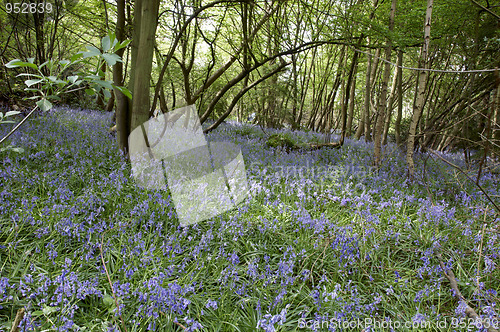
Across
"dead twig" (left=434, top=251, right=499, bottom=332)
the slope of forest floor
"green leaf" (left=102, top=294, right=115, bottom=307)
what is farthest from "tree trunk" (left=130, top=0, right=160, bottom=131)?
"dead twig" (left=434, top=251, right=499, bottom=332)

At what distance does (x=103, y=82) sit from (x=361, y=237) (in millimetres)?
2771

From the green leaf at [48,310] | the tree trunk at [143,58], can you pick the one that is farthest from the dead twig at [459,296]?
the tree trunk at [143,58]

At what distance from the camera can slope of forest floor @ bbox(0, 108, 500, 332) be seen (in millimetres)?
1907

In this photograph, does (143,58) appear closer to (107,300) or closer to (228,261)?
(228,261)

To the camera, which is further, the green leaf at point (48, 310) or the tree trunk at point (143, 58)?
the tree trunk at point (143, 58)

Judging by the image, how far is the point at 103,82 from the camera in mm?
1329

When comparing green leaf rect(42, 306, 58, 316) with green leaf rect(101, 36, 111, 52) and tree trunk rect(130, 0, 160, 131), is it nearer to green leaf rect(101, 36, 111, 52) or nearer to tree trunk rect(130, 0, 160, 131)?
green leaf rect(101, 36, 111, 52)

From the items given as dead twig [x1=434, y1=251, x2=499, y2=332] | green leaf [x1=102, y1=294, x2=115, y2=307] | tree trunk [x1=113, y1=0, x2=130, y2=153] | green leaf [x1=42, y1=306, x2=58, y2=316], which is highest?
tree trunk [x1=113, y1=0, x2=130, y2=153]

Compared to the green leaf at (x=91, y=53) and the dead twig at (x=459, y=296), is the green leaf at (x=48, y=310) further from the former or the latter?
the dead twig at (x=459, y=296)

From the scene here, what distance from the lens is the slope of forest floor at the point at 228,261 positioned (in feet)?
6.26

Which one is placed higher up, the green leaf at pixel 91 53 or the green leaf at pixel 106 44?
the green leaf at pixel 106 44

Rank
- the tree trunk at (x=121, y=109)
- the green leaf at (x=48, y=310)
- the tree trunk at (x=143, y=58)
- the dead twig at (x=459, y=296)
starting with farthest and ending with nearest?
the tree trunk at (x=121, y=109)
the tree trunk at (x=143, y=58)
the dead twig at (x=459, y=296)
the green leaf at (x=48, y=310)

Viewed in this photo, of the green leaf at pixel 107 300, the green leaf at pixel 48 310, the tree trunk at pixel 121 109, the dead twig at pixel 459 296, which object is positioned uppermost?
the tree trunk at pixel 121 109

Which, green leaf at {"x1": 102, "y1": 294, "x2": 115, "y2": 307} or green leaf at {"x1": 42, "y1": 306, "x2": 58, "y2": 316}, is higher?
green leaf at {"x1": 42, "y1": 306, "x2": 58, "y2": 316}
